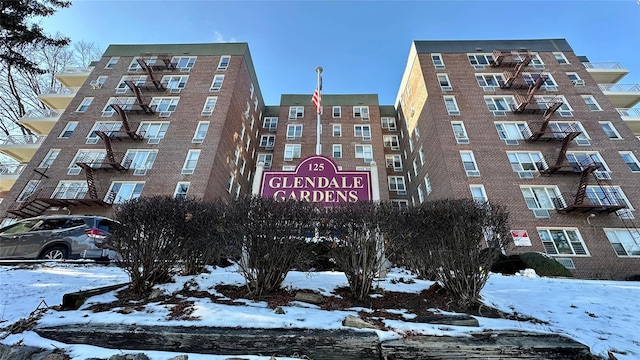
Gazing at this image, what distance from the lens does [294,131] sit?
29625 millimetres

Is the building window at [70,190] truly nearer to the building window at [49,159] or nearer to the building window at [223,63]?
the building window at [49,159]

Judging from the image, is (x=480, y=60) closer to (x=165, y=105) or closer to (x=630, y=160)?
(x=630, y=160)

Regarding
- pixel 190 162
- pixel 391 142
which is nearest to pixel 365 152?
pixel 391 142

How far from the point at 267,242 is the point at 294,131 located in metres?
25.3

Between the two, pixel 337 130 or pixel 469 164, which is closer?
pixel 469 164

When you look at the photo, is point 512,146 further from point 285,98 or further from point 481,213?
point 285,98

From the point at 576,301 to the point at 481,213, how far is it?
8.22ft

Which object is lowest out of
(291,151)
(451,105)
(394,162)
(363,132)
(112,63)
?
(291,151)

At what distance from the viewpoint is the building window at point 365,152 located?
27477 mm

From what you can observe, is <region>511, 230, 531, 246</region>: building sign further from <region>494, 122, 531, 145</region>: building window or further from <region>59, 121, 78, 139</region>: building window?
<region>59, 121, 78, 139</region>: building window

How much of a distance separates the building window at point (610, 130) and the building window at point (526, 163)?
6092 millimetres

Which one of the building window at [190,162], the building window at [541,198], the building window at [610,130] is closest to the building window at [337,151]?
the building window at [190,162]

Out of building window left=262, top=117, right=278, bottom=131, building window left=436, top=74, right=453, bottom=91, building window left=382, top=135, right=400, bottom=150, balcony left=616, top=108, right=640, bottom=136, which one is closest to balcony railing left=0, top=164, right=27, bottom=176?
building window left=262, top=117, right=278, bottom=131

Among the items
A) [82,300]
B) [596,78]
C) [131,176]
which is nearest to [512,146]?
[596,78]
